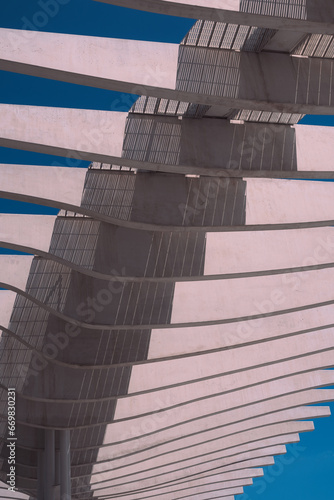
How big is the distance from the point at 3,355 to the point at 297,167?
12934mm

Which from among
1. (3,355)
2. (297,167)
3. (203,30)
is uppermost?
(3,355)

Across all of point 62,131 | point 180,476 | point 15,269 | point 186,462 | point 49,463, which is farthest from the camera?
point 180,476

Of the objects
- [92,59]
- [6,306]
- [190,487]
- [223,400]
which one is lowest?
[92,59]

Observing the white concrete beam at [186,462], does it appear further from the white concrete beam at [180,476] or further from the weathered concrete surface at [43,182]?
the weathered concrete surface at [43,182]

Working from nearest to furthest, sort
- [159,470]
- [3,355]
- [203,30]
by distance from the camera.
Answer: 1. [203,30]
2. [3,355]
3. [159,470]

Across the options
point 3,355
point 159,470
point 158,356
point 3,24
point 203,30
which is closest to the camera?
point 3,24

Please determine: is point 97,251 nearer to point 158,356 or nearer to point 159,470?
point 158,356

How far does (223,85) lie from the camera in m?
11.5

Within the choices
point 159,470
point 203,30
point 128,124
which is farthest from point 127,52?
point 159,470

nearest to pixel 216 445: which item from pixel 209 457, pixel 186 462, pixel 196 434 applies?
pixel 209 457

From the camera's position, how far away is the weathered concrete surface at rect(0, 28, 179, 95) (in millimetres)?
10438

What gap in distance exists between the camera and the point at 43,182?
563 inches

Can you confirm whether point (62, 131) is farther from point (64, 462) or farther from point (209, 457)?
point (209, 457)

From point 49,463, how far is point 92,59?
20241 mm
